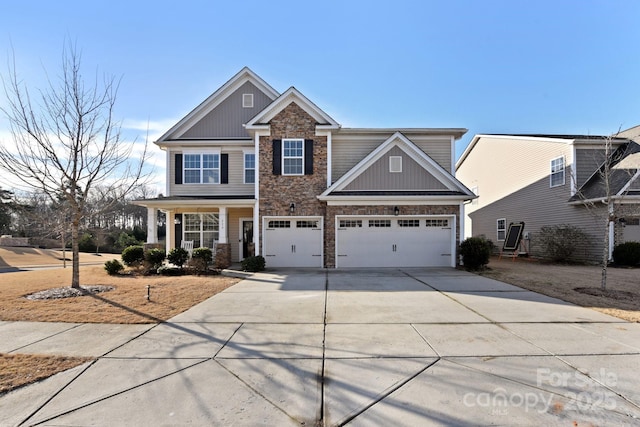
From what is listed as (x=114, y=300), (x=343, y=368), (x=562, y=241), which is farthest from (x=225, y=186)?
(x=562, y=241)

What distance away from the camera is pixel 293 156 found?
47.8ft

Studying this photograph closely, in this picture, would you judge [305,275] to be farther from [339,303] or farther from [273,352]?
[273,352]

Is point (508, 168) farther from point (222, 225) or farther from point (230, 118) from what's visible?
point (222, 225)

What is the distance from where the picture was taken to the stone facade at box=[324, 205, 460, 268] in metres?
14.0

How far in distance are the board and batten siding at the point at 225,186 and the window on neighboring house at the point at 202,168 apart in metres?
0.25

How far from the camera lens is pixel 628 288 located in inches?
373

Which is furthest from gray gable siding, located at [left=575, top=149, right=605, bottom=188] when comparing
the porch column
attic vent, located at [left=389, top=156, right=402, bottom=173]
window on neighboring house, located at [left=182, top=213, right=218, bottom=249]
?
the porch column

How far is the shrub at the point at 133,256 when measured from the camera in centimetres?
1331

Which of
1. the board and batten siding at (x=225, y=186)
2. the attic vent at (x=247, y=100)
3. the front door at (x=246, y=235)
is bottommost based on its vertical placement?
the front door at (x=246, y=235)

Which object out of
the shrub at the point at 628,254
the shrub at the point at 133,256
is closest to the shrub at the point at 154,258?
the shrub at the point at 133,256

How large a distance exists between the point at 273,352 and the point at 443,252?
1130cm

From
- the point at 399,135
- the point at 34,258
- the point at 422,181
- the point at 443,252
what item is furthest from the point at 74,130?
the point at 34,258

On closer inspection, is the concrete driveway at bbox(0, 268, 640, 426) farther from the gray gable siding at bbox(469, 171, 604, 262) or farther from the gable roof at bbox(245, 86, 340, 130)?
the gray gable siding at bbox(469, 171, 604, 262)

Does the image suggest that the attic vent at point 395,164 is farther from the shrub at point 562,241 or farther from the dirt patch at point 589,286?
the shrub at point 562,241
